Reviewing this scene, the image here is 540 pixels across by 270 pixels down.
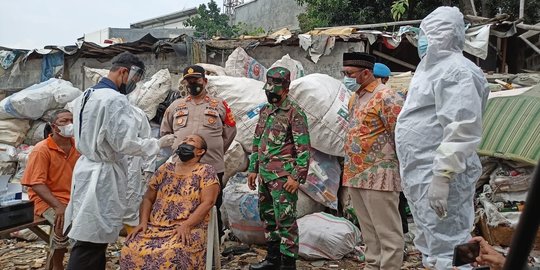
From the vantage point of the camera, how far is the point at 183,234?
3361mm

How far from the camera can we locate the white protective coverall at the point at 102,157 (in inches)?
124

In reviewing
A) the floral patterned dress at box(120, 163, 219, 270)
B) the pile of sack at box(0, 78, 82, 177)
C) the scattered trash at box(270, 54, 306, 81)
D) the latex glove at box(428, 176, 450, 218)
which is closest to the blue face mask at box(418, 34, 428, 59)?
the latex glove at box(428, 176, 450, 218)

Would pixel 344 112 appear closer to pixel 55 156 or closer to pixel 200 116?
pixel 200 116

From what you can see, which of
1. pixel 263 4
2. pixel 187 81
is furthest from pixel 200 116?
pixel 263 4

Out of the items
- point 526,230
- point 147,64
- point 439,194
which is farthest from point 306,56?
point 526,230

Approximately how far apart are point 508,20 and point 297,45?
10.3ft

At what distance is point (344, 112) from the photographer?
5168mm

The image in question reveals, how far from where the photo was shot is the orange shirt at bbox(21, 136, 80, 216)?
3.75 m

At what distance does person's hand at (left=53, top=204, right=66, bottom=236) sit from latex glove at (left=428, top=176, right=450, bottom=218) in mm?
2559

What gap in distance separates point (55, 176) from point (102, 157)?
2.80 ft

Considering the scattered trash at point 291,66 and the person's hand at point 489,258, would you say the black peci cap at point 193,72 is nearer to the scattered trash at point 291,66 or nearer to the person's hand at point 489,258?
the scattered trash at point 291,66

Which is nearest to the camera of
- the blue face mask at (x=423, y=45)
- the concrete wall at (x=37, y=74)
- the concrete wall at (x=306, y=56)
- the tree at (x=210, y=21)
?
the blue face mask at (x=423, y=45)

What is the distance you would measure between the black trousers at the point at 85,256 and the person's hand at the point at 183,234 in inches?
19.5

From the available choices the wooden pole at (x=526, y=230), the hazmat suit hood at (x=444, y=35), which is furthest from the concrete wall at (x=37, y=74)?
the wooden pole at (x=526, y=230)
